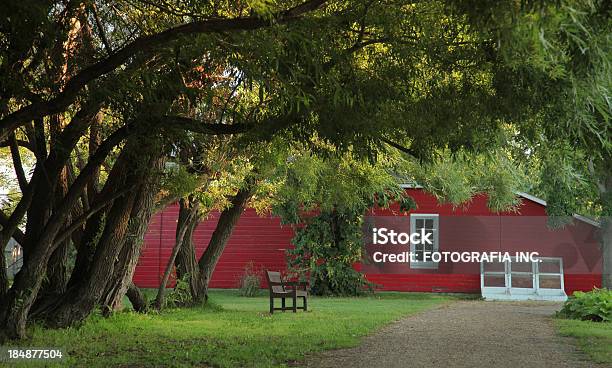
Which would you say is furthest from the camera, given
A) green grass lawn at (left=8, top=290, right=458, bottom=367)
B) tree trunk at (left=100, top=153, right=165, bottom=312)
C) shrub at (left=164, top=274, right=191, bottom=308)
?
shrub at (left=164, top=274, right=191, bottom=308)

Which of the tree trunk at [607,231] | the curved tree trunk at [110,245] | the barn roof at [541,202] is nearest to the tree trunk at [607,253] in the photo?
the tree trunk at [607,231]

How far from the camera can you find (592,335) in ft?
40.2

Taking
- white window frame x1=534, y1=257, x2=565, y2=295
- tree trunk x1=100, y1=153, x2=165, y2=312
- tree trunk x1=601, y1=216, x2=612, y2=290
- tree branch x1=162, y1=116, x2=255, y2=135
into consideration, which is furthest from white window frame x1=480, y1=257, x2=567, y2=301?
tree branch x1=162, y1=116, x2=255, y2=135

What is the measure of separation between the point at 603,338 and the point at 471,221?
14652mm

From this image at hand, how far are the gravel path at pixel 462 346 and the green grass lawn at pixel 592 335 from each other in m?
0.18

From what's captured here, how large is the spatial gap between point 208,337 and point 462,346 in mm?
3495

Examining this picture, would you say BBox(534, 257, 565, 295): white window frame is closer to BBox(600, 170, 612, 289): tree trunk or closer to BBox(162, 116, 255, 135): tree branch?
BBox(600, 170, 612, 289): tree trunk

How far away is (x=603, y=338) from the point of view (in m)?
11.8

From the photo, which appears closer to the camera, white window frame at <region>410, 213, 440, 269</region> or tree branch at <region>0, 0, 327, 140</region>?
tree branch at <region>0, 0, 327, 140</region>

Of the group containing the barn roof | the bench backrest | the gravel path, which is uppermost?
the barn roof

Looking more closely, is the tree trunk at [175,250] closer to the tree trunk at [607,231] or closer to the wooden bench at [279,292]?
the wooden bench at [279,292]

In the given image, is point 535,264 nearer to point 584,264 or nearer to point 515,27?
point 584,264

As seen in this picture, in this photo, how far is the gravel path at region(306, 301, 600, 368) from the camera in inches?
356

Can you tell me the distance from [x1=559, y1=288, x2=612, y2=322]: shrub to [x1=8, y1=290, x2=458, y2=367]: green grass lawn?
3327 mm
